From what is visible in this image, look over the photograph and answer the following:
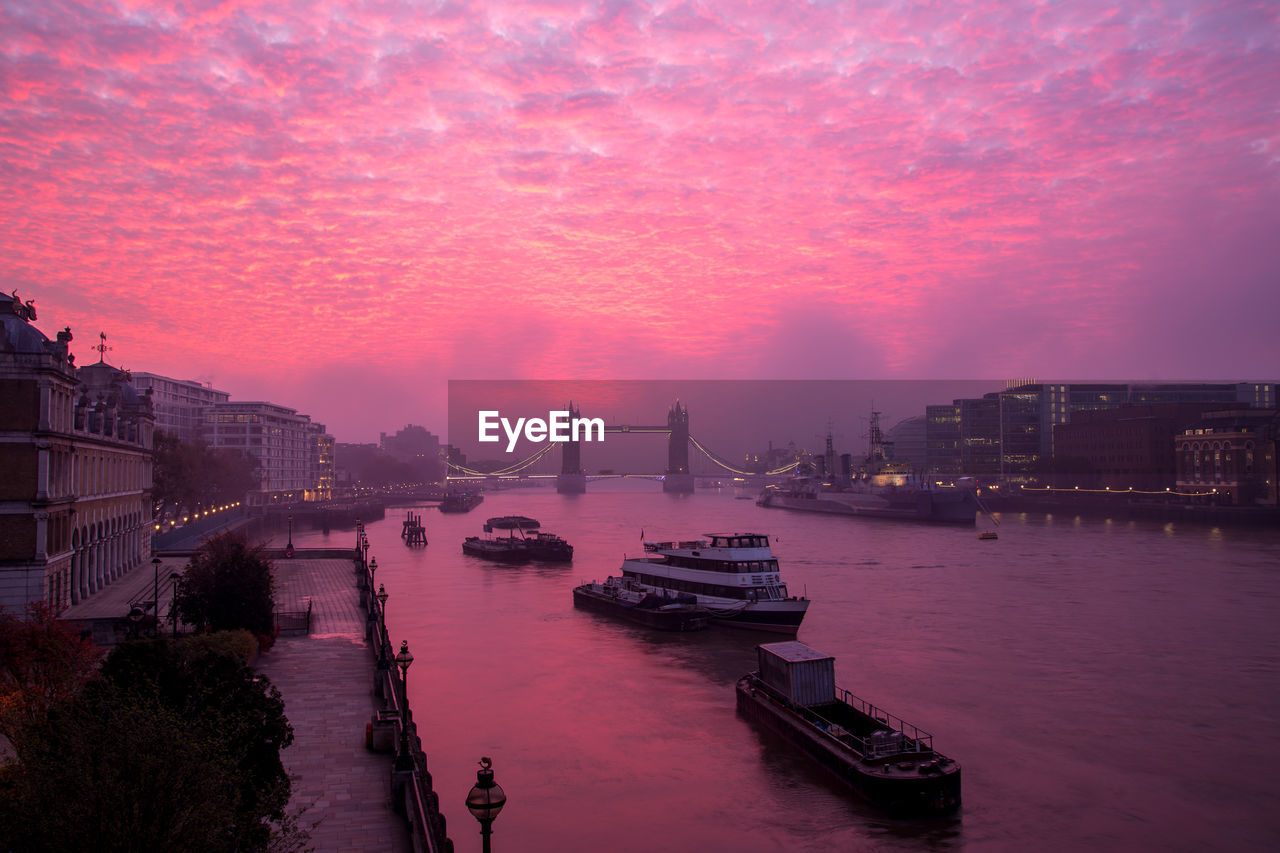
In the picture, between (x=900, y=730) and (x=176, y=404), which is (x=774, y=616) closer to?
(x=900, y=730)

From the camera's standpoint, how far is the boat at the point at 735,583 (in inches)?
1497

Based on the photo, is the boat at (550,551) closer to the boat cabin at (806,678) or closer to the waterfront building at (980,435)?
the boat cabin at (806,678)

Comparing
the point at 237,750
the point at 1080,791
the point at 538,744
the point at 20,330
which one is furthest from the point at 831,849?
the point at 20,330

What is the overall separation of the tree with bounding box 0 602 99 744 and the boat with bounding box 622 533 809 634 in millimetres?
25022

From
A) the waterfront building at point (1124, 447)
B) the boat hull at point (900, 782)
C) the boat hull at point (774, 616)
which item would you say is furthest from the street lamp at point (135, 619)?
the waterfront building at point (1124, 447)

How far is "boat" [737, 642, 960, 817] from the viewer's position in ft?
62.0

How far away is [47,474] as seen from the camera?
2719 centimetres

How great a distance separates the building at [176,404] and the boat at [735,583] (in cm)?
10726

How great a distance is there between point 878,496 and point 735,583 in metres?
92.4

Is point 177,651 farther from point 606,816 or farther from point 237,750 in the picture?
point 606,816

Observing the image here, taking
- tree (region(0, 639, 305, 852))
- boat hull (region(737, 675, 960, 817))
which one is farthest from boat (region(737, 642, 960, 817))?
tree (region(0, 639, 305, 852))

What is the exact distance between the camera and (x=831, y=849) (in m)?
17.8

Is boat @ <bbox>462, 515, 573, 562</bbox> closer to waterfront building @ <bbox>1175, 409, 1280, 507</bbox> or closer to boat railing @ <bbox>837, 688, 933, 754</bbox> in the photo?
boat railing @ <bbox>837, 688, 933, 754</bbox>

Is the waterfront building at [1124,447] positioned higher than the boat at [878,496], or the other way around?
the waterfront building at [1124,447]
